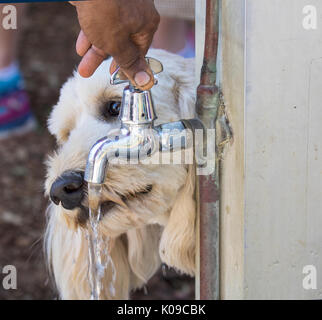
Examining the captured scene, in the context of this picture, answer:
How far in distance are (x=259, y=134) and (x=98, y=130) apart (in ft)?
1.39

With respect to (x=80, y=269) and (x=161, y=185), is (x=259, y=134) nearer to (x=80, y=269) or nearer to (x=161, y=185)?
(x=161, y=185)

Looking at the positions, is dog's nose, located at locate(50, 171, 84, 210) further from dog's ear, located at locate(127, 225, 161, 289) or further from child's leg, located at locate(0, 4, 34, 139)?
child's leg, located at locate(0, 4, 34, 139)

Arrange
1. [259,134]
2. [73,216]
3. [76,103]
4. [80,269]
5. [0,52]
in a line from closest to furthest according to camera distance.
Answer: [259,134] → [73,216] → [76,103] → [80,269] → [0,52]

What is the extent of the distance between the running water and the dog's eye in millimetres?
228

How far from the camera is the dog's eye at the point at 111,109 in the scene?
1.22 meters

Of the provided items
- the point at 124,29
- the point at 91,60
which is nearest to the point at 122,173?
the point at 91,60

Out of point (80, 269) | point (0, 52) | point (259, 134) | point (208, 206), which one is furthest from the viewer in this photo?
point (0, 52)

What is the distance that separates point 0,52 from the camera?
2.89 meters

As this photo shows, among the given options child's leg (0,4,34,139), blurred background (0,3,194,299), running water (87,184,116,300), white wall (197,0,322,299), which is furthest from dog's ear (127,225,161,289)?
child's leg (0,4,34,139)

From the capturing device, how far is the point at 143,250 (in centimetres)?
149

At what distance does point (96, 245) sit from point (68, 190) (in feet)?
0.43

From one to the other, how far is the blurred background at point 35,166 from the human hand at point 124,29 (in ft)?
3.28

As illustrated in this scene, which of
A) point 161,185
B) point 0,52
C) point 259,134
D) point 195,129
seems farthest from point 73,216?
point 0,52

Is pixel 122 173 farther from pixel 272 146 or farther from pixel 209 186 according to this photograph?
pixel 272 146
